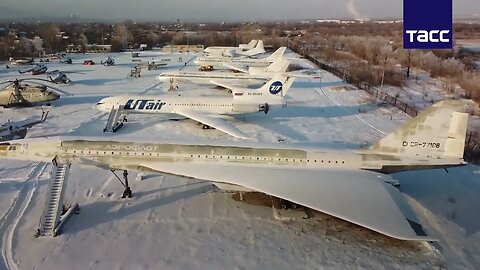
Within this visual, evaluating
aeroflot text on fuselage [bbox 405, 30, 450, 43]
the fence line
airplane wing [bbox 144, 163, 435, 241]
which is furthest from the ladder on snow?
the fence line

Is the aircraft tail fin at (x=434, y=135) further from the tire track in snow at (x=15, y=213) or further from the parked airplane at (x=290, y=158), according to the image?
the tire track in snow at (x=15, y=213)

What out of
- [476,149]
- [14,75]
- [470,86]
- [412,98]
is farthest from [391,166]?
[14,75]

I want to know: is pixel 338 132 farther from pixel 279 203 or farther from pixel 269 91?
pixel 279 203

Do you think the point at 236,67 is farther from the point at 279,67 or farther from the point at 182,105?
the point at 182,105

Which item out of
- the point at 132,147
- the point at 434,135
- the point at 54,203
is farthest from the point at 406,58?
the point at 54,203

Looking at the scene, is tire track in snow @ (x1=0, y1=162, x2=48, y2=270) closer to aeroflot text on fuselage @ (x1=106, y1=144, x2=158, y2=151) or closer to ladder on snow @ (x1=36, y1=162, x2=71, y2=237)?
ladder on snow @ (x1=36, y1=162, x2=71, y2=237)

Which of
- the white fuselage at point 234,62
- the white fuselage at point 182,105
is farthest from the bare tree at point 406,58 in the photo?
the white fuselage at point 182,105
